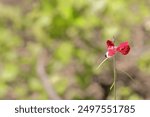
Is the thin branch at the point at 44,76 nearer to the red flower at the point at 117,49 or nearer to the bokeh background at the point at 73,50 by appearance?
the bokeh background at the point at 73,50

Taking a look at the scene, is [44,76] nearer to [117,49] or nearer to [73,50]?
[73,50]

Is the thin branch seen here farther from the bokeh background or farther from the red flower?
the red flower

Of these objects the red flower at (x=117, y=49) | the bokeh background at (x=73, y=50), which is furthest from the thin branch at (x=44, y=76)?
the red flower at (x=117, y=49)

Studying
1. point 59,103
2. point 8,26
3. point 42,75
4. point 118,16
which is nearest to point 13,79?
point 42,75

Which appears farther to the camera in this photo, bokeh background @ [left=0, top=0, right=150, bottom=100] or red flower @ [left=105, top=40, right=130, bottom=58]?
bokeh background @ [left=0, top=0, right=150, bottom=100]

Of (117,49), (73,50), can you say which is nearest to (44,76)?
(73,50)

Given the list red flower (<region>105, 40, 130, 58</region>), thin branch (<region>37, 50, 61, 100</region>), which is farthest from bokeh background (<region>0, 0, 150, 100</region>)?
red flower (<region>105, 40, 130, 58</region>)

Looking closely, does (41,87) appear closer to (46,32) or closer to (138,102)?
(46,32)

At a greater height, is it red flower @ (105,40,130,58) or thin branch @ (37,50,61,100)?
thin branch @ (37,50,61,100)
